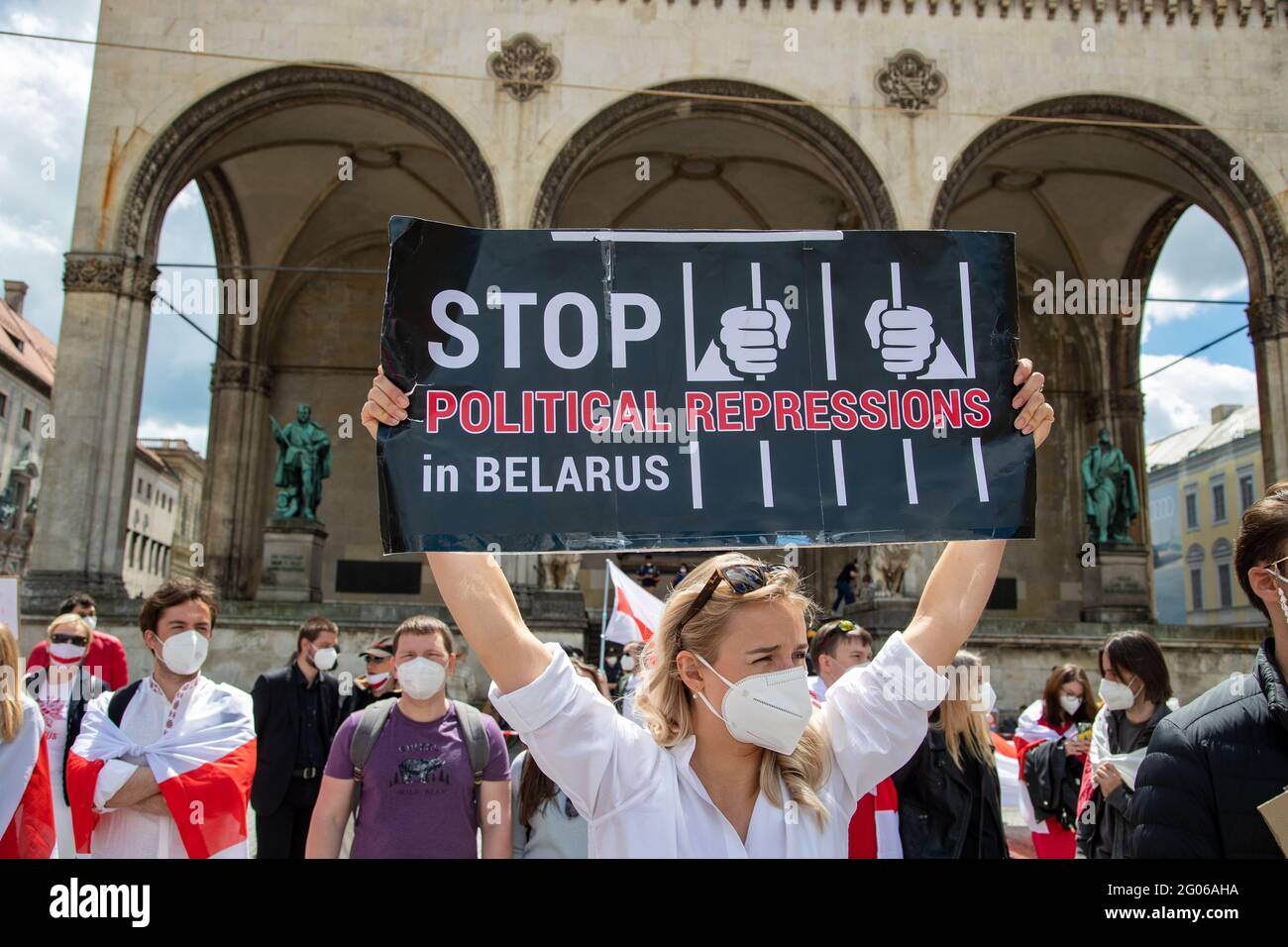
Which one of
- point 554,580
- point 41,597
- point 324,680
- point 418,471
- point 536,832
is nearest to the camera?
point 418,471

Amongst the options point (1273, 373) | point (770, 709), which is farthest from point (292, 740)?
point (1273, 373)

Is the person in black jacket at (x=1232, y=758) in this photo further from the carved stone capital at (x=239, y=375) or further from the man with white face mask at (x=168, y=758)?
the carved stone capital at (x=239, y=375)

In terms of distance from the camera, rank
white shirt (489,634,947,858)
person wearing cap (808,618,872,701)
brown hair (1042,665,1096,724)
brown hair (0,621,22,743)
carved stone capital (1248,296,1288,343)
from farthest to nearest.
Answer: carved stone capital (1248,296,1288,343)
brown hair (1042,665,1096,724)
person wearing cap (808,618,872,701)
brown hair (0,621,22,743)
white shirt (489,634,947,858)

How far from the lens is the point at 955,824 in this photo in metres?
3.35

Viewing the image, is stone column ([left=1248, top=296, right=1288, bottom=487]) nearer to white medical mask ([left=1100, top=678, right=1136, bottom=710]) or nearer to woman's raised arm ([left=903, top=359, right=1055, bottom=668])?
white medical mask ([left=1100, top=678, right=1136, bottom=710])

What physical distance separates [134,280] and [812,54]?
1040 centimetres

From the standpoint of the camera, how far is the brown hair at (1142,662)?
372 centimetres

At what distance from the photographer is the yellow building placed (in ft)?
→ 136

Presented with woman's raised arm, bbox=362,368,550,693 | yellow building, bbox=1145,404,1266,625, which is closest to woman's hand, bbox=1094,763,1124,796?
woman's raised arm, bbox=362,368,550,693

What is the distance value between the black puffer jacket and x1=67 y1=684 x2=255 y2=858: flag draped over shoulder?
2.79 meters

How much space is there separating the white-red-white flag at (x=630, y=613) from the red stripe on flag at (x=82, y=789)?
4.72 m
